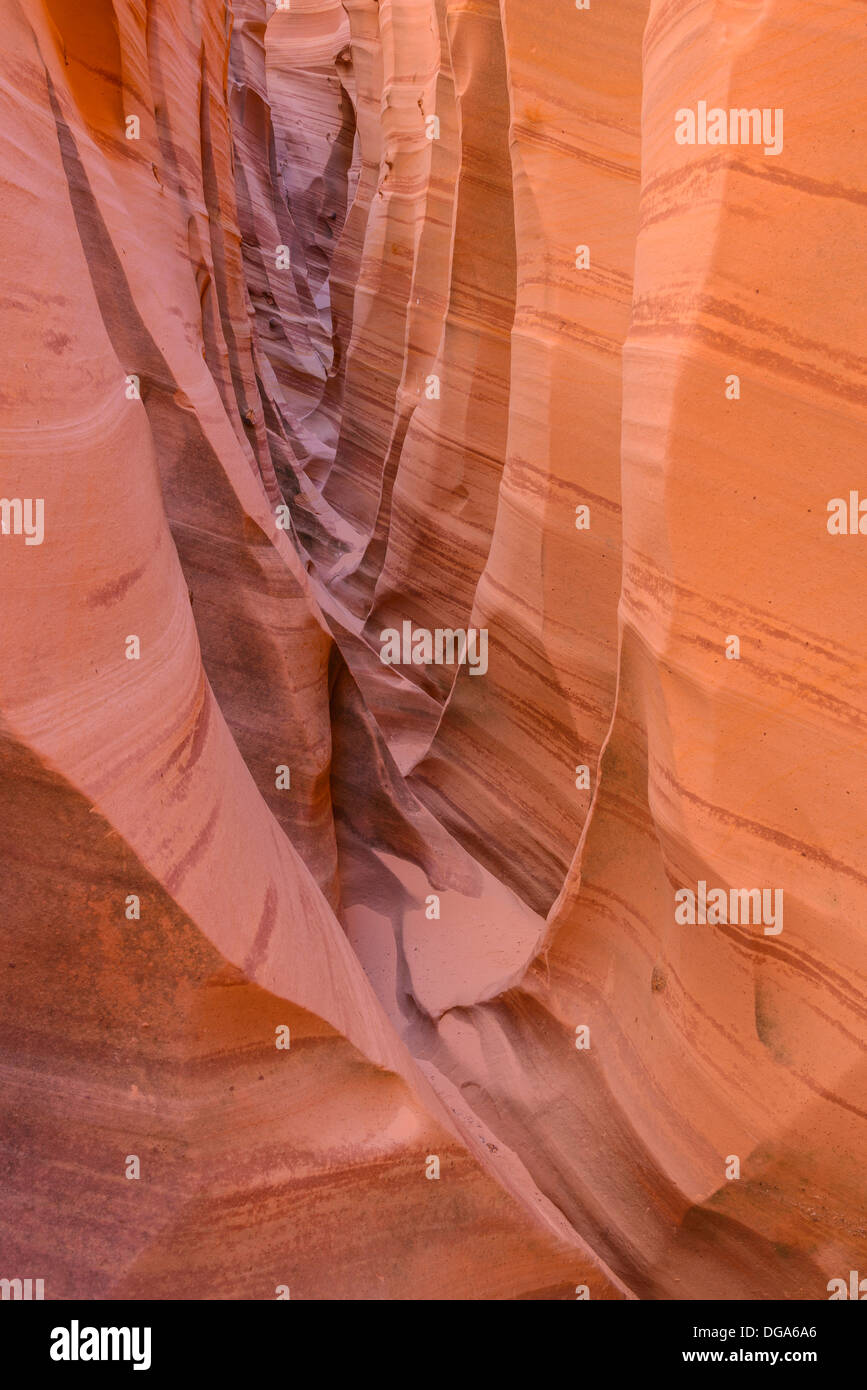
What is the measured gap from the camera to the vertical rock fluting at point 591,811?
7.87 feet

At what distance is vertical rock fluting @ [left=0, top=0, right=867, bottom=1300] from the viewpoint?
2.40 m

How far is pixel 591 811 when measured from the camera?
3.82 m

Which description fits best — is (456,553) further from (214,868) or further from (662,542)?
(214,868)

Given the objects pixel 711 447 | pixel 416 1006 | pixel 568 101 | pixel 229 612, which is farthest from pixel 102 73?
pixel 416 1006
